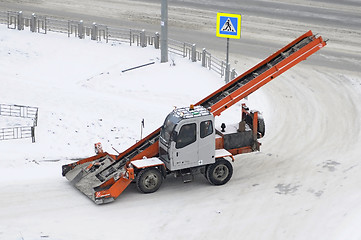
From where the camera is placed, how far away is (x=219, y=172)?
72.5 ft

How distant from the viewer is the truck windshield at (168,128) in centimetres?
2111

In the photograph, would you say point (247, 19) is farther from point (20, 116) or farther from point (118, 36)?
point (20, 116)

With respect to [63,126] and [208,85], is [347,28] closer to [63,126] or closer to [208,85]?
[208,85]

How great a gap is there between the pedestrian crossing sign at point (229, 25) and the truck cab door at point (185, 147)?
1050 centimetres

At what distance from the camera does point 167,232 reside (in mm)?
19016

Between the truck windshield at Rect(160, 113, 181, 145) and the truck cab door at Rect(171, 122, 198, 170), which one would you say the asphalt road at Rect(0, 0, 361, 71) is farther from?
the truck cab door at Rect(171, 122, 198, 170)

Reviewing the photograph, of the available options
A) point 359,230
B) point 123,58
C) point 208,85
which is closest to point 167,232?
point 359,230

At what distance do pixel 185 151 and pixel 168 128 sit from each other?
94 cm

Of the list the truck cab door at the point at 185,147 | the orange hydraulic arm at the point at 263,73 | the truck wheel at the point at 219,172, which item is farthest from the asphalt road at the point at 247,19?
the truck cab door at the point at 185,147

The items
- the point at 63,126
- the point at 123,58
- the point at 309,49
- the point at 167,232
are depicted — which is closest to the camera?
the point at 167,232

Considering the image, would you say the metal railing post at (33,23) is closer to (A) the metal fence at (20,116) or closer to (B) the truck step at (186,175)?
(A) the metal fence at (20,116)

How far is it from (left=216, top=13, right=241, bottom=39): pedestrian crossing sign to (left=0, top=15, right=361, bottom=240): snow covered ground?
261cm

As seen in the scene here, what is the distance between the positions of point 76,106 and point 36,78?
3.93 m

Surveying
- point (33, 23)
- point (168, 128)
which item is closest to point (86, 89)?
point (33, 23)
